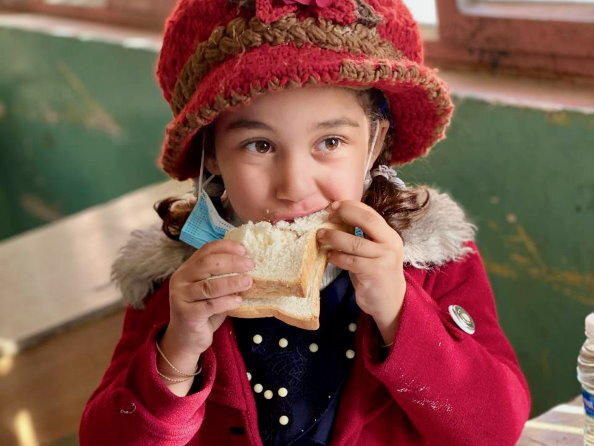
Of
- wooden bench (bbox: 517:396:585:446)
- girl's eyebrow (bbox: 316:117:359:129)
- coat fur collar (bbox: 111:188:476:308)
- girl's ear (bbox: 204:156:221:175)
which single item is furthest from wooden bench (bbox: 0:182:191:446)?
wooden bench (bbox: 517:396:585:446)

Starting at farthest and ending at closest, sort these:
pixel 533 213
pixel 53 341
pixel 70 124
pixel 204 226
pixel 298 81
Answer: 1. pixel 70 124
2. pixel 53 341
3. pixel 533 213
4. pixel 204 226
5. pixel 298 81

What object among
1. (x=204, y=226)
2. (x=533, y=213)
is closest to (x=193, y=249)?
(x=204, y=226)

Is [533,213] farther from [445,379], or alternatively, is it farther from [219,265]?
[219,265]

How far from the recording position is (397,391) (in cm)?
114

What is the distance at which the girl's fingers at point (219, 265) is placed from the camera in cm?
107

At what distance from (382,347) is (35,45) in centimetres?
276

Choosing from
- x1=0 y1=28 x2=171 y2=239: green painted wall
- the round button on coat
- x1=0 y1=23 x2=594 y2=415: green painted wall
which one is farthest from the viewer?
x1=0 y1=28 x2=171 y2=239: green painted wall

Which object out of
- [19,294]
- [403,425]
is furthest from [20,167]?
[403,425]

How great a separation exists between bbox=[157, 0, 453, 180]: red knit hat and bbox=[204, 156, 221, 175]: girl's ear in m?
0.07

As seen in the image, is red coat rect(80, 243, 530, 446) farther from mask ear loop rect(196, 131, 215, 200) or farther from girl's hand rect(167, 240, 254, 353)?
mask ear loop rect(196, 131, 215, 200)

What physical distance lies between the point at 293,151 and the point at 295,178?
1.4 inches

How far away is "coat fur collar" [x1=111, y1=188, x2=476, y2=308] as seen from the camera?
4.17ft

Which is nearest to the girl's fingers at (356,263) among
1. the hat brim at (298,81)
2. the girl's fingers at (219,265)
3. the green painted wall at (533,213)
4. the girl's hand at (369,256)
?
the girl's hand at (369,256)

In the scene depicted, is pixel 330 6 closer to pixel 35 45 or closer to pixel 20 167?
pixel 35 45
